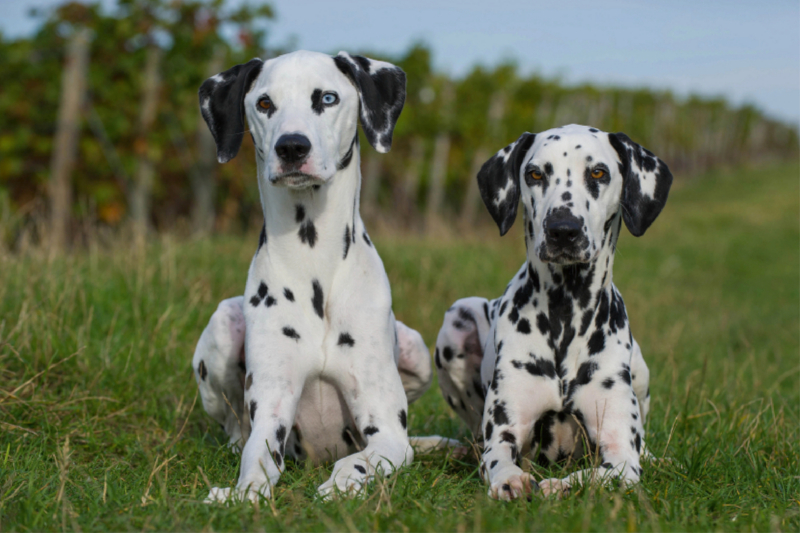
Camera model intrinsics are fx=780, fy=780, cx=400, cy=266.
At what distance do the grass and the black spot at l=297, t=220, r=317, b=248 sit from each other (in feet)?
3.61

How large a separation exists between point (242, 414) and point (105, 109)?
9999mm

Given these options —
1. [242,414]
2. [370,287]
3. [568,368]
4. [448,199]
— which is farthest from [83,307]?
[448,199]

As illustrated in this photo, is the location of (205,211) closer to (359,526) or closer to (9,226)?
(9,226)

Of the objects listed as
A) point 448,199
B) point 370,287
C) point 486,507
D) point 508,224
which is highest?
point 508,224

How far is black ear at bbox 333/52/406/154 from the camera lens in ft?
12.6

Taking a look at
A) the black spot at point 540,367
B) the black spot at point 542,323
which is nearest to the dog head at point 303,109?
the black spot at point 542,323

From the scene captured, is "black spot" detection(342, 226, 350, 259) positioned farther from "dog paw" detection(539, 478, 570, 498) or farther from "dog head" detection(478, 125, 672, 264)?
"dog paw" detection(539, 478, 570, 498)

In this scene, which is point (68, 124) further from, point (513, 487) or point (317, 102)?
point (513, 487)

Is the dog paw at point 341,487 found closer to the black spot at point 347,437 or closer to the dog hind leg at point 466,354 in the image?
the black spot at point 347,437

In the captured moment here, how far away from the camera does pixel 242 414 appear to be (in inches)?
167

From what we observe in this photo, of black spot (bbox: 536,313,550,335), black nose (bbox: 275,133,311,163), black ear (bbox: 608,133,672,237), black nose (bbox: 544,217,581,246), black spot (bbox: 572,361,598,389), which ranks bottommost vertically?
black spot (bbox: 572,361,598,389)

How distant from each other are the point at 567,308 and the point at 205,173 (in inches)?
407

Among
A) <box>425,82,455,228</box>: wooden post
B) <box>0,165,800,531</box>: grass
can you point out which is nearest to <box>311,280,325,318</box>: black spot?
<box>0,165,800,531</box>: grass

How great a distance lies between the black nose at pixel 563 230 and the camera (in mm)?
3541
